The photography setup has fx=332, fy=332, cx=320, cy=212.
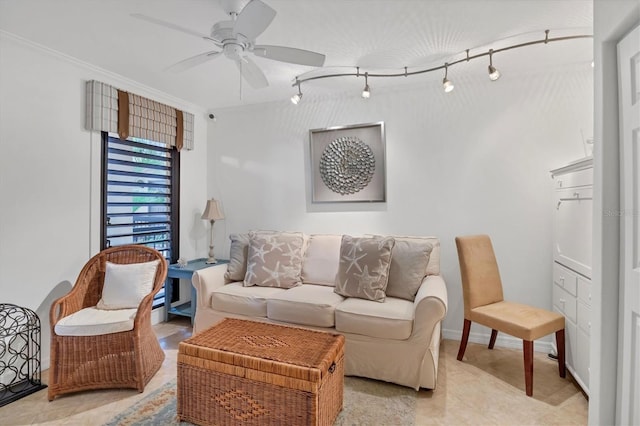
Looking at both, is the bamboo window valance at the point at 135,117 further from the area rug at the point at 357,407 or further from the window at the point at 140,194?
the area rug at the point at 357,407

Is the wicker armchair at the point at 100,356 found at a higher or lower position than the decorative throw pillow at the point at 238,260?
lower

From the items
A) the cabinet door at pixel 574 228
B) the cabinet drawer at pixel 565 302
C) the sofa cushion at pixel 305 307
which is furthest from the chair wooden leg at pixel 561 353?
the sofa cushion at pixel 305 307

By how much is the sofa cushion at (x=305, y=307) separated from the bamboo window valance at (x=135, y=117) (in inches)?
82.0

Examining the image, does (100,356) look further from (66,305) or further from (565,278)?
(565,278)

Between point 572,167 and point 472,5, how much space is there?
4.21ft

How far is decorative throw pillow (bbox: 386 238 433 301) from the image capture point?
270cm

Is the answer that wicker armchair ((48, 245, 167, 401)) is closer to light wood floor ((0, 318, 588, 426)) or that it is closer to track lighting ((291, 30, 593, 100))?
light wood floor ((0, 318, 588, 426))

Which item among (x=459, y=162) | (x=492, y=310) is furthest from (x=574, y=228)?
(x=459, y=162)

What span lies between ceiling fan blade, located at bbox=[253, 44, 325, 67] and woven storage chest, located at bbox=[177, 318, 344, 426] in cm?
172

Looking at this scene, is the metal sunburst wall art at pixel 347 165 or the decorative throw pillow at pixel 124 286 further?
the metal sunburst wall art at pixel 347 165

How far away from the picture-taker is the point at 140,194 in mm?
3381

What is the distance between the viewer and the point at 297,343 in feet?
6.52

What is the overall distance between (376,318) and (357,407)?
58 cm

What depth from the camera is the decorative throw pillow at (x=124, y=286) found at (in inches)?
98.8
